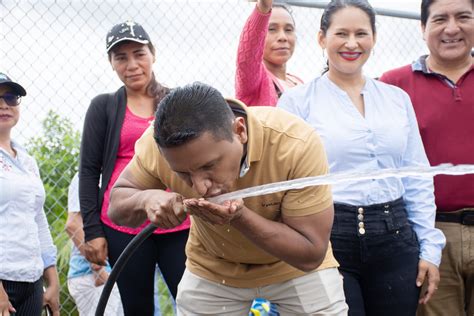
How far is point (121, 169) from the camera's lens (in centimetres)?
421

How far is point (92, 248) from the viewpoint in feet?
13.6

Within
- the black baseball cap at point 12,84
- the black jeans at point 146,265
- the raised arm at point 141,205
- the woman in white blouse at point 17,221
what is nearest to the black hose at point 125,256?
the raised arm at point 141,205

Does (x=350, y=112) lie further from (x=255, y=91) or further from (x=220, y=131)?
(x=220, y=131)

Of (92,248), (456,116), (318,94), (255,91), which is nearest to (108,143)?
(92,248)

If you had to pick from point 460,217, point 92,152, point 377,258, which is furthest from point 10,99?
point 460,217

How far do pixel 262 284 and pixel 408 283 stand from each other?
2.74 feet

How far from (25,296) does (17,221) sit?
1.39 feet

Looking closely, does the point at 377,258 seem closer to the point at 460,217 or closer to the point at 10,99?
the point at 460,217

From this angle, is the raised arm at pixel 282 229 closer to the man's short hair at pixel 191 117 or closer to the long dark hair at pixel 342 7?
the man's short hair at pixel 191 117

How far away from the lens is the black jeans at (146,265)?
4098 millimetres

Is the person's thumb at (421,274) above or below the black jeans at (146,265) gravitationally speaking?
above

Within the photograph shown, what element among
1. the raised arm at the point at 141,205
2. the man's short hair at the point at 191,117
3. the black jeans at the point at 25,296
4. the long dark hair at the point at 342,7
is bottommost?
the black jeans at the point at 25,296

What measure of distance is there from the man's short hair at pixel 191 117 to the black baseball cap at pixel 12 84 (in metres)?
1.85

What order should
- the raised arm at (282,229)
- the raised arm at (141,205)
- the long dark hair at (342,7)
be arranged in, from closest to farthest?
the raised arm at (282,229), the raised arm at (141,205), the long dark hair at (342,7)
